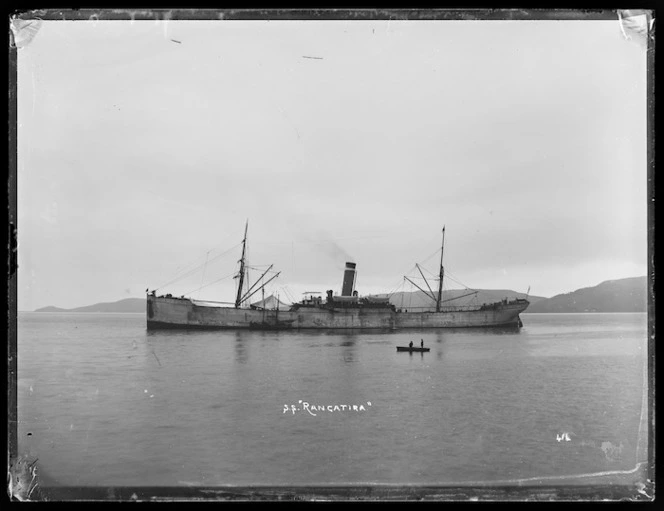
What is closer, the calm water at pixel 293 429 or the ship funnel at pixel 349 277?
the calm water at pixel 293 429

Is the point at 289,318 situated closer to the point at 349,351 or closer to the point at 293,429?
the point at 349,351

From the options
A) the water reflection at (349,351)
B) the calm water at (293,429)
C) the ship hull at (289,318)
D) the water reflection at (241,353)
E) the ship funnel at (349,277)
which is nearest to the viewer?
the calm water at (293,429)

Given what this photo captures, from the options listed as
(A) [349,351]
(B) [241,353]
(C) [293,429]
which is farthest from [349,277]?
(A) [349,351]

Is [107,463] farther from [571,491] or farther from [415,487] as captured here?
[571,491]

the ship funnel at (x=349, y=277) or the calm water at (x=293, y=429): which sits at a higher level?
the ship funnel at (x=349, y=277)

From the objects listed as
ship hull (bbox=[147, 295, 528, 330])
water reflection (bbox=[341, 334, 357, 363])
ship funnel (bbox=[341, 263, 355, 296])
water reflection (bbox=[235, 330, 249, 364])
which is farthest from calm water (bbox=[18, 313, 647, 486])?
ship hull (bbox=[147, 295, 528, 330])

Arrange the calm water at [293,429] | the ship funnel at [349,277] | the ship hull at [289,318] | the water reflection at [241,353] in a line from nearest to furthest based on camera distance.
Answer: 1. the calm water at [293,429]
2. the ship funnel at [349,277]
3. the water reflection at [241,353]
4. the ship hull at [289,318]

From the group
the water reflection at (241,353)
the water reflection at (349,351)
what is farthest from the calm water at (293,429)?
the water reflection at (349,351)

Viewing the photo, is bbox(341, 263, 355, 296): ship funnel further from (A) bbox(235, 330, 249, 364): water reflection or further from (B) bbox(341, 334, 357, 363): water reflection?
(A) bbox(235, 330, 249, 364): water reflection

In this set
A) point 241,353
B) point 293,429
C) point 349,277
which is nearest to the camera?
point 293,429

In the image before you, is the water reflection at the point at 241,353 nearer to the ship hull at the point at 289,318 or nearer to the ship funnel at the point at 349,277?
the ship funnel at the point at 349,277
